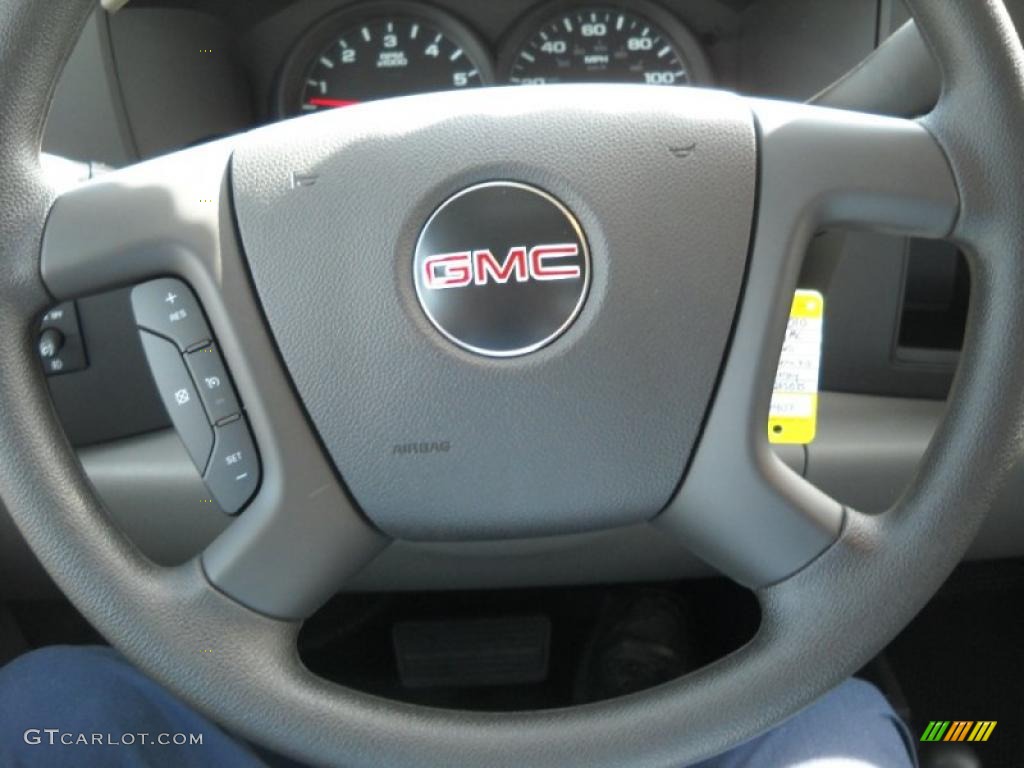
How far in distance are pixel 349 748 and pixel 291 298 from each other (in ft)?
0.80

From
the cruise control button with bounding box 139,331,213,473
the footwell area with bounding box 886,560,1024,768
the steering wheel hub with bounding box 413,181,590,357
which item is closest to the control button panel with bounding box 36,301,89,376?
the cruise control button with bounding box 139,331,213,473

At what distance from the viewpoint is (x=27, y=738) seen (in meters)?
0.85

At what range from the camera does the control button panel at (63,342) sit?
99 cm

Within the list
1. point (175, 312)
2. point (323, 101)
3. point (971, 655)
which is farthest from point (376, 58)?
point (971, 655)

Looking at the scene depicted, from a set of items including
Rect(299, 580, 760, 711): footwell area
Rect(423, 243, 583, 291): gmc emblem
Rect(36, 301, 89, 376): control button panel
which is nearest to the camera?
Rect(423, 243, 583, 291): gmc emblem

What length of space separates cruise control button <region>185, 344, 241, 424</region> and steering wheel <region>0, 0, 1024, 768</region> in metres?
0.01

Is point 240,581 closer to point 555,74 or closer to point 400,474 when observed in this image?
point 400,474

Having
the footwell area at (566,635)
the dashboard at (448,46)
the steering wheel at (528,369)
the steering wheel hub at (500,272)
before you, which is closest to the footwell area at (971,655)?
the footwell area at (566,635)

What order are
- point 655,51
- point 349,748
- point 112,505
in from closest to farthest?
point 349,748 → point 112,505 → point 655,51

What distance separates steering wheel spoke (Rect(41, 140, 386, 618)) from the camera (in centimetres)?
66

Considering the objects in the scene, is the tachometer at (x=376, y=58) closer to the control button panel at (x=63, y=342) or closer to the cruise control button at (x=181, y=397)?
the control button panel at (x=63, y=342)

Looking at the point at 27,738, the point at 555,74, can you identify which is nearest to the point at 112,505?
the point at 27,738

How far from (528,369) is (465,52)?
89cm

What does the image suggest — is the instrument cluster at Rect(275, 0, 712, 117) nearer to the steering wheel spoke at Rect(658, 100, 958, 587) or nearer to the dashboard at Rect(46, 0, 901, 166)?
the dashboard at Rect(46, 0, 901, 166)
